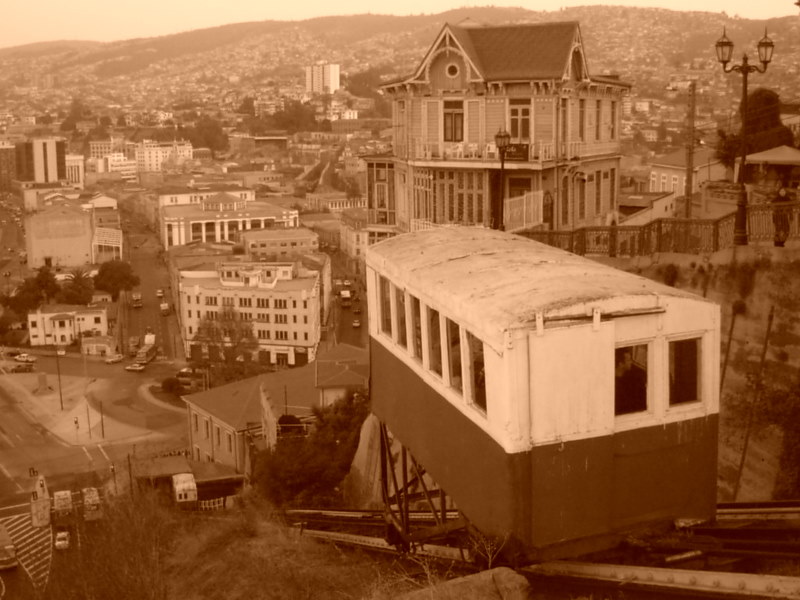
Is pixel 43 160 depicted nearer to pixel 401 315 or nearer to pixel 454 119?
pixel 454 119

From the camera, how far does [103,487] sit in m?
26.3

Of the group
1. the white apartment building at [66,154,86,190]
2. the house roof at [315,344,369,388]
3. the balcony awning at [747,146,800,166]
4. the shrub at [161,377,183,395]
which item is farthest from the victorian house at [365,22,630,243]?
the white apartment building at [66,154,86,190]

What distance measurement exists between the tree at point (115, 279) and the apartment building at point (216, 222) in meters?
13.6

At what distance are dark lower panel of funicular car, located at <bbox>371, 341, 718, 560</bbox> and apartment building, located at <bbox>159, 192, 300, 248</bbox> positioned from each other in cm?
7179

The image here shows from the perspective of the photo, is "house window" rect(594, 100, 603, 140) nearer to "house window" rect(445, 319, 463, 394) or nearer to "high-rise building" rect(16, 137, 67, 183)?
"house window" rect(445, 319, 463, 394)

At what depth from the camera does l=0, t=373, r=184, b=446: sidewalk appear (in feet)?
115

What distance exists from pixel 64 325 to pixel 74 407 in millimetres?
14859

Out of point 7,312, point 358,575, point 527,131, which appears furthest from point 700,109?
point 358,575

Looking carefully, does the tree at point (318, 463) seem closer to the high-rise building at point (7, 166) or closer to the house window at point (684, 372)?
the house window at point (684, 372)

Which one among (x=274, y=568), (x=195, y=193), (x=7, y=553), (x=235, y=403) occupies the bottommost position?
(x=7, y=553)

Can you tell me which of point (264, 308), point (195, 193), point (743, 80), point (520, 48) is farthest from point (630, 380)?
point (195, 193)

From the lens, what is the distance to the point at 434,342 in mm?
6574

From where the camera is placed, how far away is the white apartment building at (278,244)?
212 feet

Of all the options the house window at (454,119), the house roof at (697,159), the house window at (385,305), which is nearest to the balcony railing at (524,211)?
the house window at (454,119)
